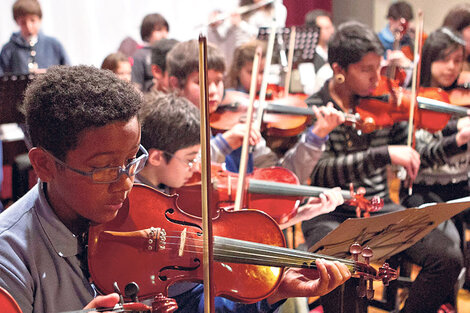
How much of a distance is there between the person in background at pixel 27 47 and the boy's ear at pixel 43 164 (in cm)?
288

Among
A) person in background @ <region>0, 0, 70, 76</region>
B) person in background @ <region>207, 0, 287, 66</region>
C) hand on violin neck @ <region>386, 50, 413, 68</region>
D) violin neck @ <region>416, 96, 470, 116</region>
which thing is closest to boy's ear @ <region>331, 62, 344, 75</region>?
violin neck @ <region>416, 96, 470, 116</region>

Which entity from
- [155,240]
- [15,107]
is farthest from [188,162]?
[15,107]

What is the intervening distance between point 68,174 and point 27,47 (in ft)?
10.1

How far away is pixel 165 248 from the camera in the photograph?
3.58ft

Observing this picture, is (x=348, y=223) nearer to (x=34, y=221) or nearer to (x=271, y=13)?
(x=34, y=221)

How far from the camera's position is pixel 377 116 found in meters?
2.21

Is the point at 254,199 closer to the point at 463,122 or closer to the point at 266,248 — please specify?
the point at 266,248

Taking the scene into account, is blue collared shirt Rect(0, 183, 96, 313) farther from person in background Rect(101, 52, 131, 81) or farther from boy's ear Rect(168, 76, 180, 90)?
person in background Rect(101, 52, 131, 81)

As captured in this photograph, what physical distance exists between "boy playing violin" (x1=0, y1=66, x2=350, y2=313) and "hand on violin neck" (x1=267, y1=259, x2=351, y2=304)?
0.40m

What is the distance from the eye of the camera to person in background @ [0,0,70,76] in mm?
3672

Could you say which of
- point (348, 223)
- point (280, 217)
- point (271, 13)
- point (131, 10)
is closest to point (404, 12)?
point (271, 13)

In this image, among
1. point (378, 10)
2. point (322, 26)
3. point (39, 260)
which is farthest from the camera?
point (378, 10)

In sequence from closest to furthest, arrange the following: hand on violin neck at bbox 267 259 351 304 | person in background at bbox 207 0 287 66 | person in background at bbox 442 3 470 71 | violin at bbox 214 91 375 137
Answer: hand on violin neck at bbox 267 259 351 304 → violin at bbox 214 91 375 137 → person in background at bbox 442 3 470 71 → person in background at bbox 207 0 287 66

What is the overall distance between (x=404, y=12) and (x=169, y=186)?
160 inches
